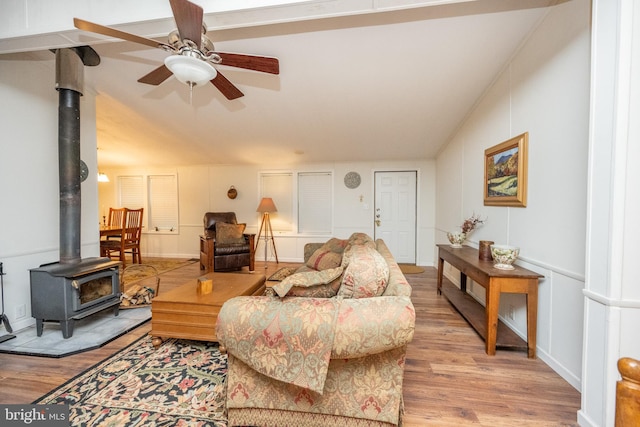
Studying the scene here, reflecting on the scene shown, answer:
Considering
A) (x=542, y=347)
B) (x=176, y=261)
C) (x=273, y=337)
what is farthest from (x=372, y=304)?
(x=176, y=261)

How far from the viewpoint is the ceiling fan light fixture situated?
138 centimetres

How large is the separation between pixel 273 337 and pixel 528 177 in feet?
7.57

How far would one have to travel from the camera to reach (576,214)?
1.57m

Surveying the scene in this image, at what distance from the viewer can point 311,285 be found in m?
1.35

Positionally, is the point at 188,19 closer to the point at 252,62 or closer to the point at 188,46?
the point at 188,46

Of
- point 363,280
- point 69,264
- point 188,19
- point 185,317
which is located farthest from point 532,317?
point 69,264

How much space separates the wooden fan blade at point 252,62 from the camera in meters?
1.73

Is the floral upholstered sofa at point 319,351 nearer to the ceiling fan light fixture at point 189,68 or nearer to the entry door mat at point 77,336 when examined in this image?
the ceiling fan light fixture at point 189,68

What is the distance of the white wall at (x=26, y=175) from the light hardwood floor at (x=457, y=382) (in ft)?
2.44

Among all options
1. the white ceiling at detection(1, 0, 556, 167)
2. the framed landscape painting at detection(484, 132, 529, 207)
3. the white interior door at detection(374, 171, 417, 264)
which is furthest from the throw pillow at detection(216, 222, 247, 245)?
the framed landscape painting at detection(484, 132, 529, 207)

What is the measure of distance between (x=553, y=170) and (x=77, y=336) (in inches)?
160

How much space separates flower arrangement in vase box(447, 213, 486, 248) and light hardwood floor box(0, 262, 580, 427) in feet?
3.73

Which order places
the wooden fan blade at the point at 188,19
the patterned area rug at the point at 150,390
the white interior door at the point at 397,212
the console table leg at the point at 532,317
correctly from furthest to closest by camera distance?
the white interior door at the point at 397,212 < the console table leg at the point at 532,317 < the patterned area rug at the point at 150,390 < the wooden fan blade at the point at 188,19

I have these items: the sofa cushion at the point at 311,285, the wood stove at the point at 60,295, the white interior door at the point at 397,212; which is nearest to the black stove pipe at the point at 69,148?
the wood stove at the point at 60,295
